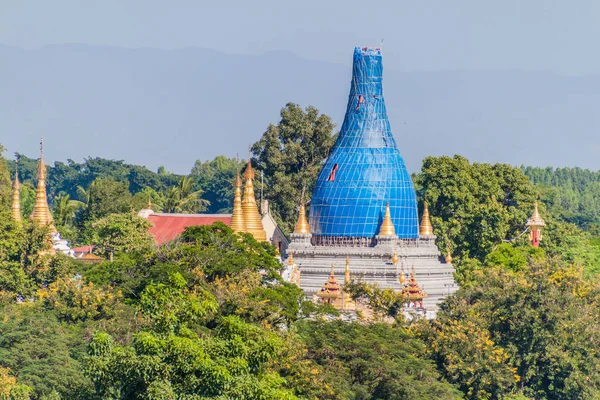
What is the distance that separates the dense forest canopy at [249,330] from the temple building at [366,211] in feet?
8.28

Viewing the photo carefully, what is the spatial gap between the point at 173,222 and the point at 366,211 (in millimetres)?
10854

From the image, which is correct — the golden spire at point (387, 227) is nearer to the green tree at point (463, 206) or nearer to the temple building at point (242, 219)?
the temple building at point (242, 219)

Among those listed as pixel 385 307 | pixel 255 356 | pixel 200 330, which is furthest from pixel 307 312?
pixel 255 356

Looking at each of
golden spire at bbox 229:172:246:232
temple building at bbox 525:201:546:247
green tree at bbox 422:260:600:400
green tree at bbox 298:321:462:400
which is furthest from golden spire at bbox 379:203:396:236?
green tree at bbox 298:321:462:400

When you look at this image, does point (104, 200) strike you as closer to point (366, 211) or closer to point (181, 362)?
point (366, 211)

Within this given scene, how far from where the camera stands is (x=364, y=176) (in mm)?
76062

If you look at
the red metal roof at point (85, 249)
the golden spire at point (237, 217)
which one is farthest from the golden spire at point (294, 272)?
the red metal roof at point (85, 249)

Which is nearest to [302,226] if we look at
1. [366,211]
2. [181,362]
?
[366,211]

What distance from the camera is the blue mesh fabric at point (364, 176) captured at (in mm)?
75750

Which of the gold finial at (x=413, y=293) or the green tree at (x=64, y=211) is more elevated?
the green tree at (x=64, y=211)

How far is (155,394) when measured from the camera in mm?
41875

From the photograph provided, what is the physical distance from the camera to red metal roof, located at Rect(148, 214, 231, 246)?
264 feet

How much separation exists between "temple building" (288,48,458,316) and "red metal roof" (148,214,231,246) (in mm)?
5311

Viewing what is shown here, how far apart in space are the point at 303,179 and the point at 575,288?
29.5 meters
